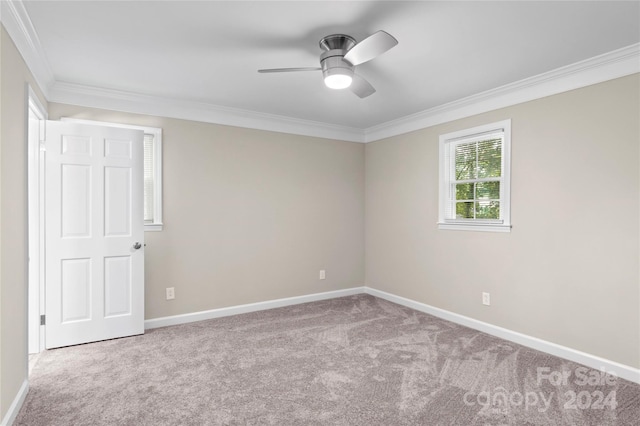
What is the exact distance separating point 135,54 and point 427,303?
3918 mm

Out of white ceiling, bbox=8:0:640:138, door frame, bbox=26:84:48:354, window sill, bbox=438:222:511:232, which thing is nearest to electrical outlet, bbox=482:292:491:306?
window sill, bbox=438:222:511:232

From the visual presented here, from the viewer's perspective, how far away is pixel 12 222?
7.16 ft

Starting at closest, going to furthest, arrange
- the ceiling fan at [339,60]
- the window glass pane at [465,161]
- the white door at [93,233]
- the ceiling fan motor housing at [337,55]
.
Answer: the ceiling fan at [339,60], the ceiling fan motor housing at [337,55], the white door at [93,233], the window glass pane at [465,161]

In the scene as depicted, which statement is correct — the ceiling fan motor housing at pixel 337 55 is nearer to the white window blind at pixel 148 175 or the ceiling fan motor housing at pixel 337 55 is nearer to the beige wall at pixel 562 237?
the beige wall at pixel 562 237

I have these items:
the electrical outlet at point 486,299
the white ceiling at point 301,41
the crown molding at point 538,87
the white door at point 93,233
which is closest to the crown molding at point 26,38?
the white ceiling at point 301,41

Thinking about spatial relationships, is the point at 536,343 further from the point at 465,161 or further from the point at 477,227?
the point at 465,161

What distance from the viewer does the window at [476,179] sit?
11.8 ft

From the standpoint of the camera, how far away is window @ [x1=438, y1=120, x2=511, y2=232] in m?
3.60

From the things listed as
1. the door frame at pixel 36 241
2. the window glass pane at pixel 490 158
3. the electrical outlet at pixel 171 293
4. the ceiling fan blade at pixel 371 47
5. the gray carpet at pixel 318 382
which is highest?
the ceiling fan blade at pixel 371 47

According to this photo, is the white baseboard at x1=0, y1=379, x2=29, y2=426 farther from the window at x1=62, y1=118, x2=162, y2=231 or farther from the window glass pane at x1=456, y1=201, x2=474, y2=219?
the window glass pane at x1=456, y1=201, x2=474, y2=219

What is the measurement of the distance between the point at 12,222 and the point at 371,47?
2.41 meters

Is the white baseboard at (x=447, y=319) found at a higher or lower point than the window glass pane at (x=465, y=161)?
lower

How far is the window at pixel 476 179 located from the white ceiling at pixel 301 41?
50 cm

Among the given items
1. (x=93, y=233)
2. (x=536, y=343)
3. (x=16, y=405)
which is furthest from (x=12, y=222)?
(x=536, y=343)
